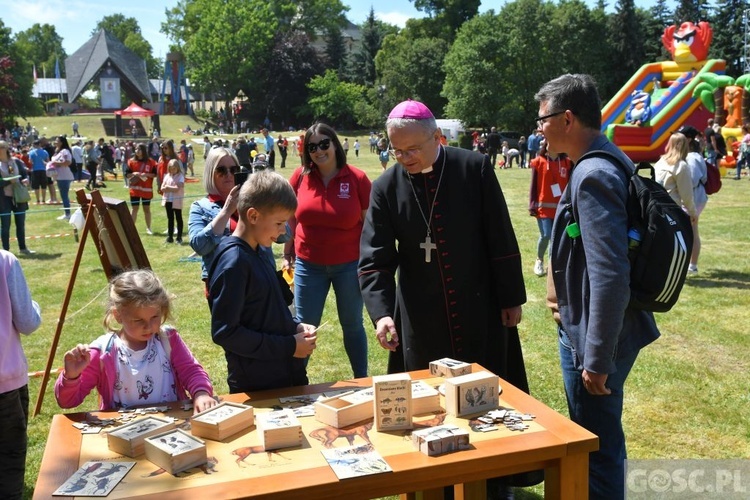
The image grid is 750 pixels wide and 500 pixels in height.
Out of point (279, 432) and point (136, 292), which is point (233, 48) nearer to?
point (136, 292)

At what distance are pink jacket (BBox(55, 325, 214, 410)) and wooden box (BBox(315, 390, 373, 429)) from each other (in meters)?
0.57

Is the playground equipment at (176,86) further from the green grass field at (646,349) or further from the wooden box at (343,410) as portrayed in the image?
the wooden box at (343,410)

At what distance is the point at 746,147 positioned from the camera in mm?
20203

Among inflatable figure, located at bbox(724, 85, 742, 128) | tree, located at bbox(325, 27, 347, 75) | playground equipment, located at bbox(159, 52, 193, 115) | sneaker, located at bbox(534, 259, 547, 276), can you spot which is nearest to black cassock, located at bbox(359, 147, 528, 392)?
sneaker, located at bbox(534, 259, 547, 276)

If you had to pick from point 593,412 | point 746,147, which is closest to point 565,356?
point 593,412

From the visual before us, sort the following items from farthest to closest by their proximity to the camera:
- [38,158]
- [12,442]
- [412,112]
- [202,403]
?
[38,158]
[412,112]
[12,442]
[202,403]

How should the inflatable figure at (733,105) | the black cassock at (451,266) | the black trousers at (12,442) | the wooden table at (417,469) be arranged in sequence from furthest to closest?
the inflatable figure at (733,105) → the black cassock at (451,266) → the black trousers at (12,442) → the wooden table at (417,469)

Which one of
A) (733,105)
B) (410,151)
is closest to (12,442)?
(410,151)

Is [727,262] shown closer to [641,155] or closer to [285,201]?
[285,201]

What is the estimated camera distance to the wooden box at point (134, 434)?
2.17 metres

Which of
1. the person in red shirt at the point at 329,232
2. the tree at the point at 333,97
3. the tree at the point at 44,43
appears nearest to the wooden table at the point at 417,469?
the person in red shirt at the point at 329,232

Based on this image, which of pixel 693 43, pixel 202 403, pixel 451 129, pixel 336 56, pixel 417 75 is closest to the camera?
pixel 202 403

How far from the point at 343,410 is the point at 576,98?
1.44 m

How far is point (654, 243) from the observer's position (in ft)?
8.14
